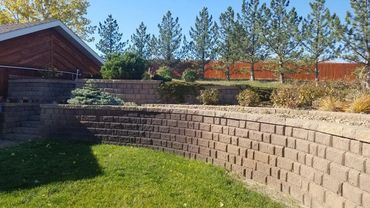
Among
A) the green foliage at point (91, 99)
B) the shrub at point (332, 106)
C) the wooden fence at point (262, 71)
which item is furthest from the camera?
the wooden fence at point (262, 71)

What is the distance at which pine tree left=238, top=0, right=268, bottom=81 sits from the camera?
26.5 m

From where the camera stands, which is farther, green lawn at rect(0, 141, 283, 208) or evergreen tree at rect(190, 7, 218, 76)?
evergreen tree at rect(190, 7, 218, 76)

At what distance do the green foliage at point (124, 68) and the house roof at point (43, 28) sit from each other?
9.64 feet

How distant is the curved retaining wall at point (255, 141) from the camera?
4.11 m

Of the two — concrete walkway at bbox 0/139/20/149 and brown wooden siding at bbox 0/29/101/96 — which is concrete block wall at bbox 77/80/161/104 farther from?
brown wooden siding at bbox 0/29/101/96

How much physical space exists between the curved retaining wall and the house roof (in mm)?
4290

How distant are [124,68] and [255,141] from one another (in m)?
7.82

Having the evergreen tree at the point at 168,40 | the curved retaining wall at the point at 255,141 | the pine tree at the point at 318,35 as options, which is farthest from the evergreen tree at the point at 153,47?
the curved retaining wall at the point at 255,141

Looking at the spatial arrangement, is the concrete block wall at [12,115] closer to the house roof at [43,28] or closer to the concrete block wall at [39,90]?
the concrete block wall at [39,90]

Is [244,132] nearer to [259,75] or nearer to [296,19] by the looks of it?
[296,19]

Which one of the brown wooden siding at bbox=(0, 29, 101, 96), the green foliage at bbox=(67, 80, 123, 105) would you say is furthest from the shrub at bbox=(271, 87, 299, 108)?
the brown wooden siding at bbox=(0, 29, 101, 96)

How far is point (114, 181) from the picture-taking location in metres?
5.93

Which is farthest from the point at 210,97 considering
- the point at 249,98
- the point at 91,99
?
the point at 91,99

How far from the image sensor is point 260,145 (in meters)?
6.00
